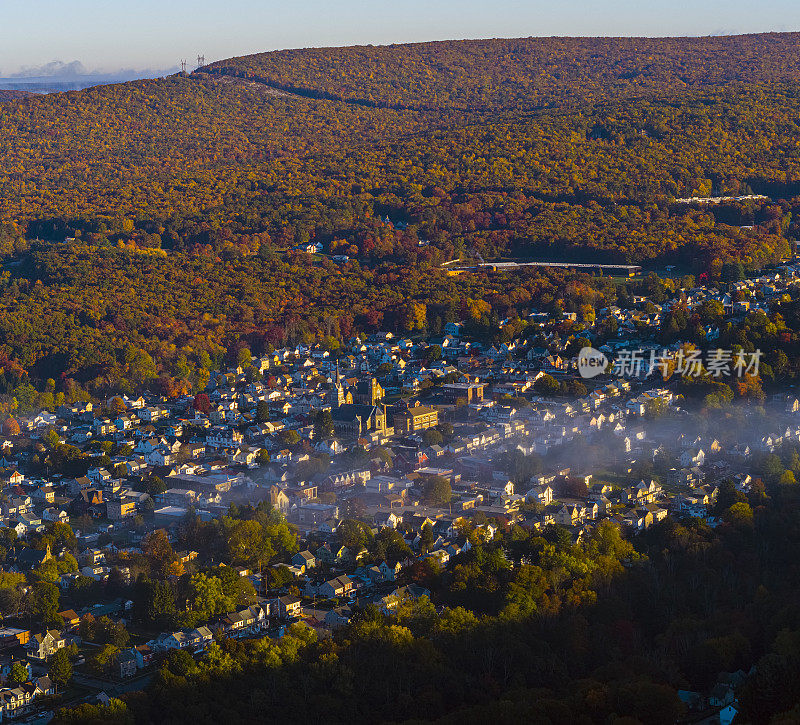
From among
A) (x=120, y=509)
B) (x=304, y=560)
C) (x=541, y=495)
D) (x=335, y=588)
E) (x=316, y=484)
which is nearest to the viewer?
(x=335, y=588)

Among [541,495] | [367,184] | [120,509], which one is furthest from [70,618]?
[367,184]

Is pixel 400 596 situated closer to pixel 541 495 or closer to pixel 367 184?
pixel 541 495

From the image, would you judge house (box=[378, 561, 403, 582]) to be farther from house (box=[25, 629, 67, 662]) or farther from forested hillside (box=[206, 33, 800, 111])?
forested hillside (box=[206, 33, 800, 111])

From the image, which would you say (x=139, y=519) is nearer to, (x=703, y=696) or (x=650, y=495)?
(x=650, y=495)

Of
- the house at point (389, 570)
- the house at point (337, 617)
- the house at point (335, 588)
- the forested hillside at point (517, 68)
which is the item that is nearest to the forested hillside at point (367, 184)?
the forested hillside at point (517, 68)

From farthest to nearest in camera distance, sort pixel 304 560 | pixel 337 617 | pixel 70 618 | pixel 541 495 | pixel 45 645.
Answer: pixel 541 495
pixel 304 560
pixel 70 618
pixel 337 617
pixel 45 645

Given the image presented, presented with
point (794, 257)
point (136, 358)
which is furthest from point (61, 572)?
point (794, 257)

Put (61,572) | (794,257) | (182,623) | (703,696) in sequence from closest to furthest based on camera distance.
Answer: (703,696) → (182,623) → (61,572) → (794,257)

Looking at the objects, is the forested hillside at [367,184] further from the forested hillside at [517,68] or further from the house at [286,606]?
the house at [286,606]
